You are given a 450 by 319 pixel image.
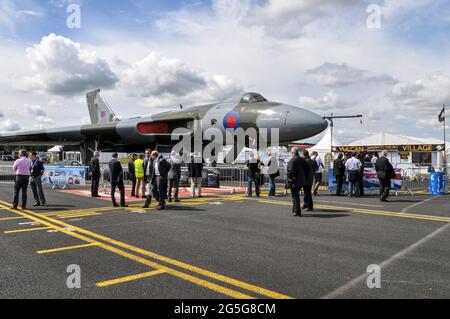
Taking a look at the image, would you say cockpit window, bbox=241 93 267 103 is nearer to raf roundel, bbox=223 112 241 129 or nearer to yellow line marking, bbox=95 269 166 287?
raf roundel, bbox=223 112 241 129

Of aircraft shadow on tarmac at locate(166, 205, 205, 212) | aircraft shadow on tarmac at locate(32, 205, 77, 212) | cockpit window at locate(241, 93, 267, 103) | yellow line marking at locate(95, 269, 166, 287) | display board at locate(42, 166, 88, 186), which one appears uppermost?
cockpit window at locate(241, 93, 267, 103)

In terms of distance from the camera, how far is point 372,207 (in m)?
11.0

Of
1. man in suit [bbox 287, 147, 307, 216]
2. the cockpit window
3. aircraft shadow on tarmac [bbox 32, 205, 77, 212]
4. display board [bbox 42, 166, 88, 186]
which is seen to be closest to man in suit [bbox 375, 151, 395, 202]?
man in suit [bbox 287, 147, 307, 216]

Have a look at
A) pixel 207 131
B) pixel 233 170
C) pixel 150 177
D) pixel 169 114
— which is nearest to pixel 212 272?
pixel 150 177

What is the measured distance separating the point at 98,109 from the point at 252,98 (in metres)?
17.4

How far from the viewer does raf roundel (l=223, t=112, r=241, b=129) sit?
627 inches

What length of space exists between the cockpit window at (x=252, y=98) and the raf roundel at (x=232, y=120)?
0.92 m

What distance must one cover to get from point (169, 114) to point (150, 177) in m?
8.56

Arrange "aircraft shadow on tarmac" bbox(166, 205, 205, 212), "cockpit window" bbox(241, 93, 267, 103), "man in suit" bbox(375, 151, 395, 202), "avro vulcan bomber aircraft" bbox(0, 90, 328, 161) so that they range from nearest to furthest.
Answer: "aircraft shadow on tarmac" bbox(166, 205, 205, 212), "man in suit" bbox(375, 151, 395, 202), "avro vulcan bomber aircraft" bbox(0, 90, 328, 161), "cockpit window" bbox(241, 93, 267, 103)

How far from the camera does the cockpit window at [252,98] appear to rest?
16.3 meters

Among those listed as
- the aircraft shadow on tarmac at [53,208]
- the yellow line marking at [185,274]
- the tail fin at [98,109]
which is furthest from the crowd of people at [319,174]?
the tail fin at [98,109]

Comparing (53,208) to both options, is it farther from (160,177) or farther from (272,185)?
(272,185)

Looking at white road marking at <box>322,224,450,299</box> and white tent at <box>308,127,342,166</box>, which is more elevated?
white tent at <box>308,127,342,166</box>
